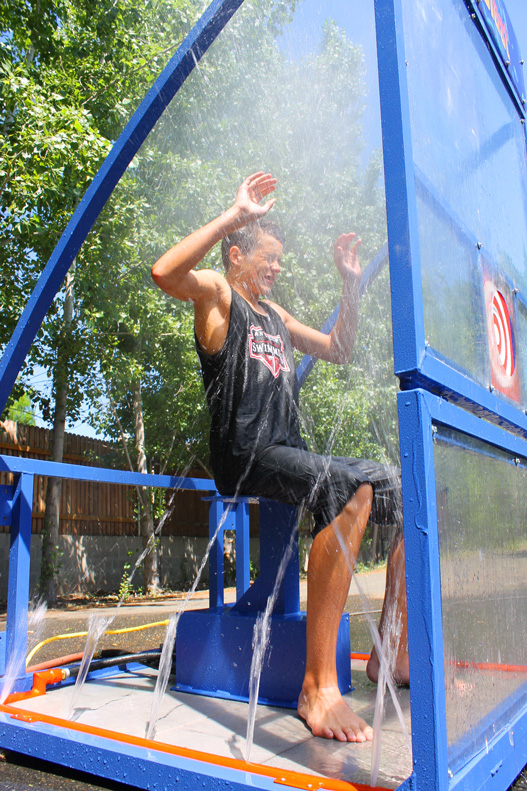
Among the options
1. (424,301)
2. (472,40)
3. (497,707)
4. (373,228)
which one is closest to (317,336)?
(373,228)

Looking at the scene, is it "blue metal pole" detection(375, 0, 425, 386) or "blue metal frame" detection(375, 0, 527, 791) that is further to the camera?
"blue metal pole" detection(375, 0, 425, 386)

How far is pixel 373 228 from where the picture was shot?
263 cm

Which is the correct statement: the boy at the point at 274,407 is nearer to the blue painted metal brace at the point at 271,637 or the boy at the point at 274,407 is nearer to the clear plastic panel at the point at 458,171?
the blue painted metal brace at the point at 271,637

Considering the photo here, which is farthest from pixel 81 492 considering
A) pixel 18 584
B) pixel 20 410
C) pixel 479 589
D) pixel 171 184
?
pixel 479 589

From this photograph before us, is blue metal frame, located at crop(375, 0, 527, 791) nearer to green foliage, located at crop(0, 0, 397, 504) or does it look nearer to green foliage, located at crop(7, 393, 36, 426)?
green foliage, located at crop(0, 0, 397, 504)

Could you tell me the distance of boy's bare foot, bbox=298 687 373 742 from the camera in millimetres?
1573

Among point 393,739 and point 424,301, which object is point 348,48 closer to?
point 424,301

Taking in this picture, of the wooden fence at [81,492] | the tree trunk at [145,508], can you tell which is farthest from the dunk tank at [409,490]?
the wooden fence at [81,492]

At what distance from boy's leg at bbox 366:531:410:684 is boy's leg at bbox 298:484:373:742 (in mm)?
450

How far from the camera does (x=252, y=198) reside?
6.31 feet

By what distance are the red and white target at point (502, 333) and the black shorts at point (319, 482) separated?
49 cm

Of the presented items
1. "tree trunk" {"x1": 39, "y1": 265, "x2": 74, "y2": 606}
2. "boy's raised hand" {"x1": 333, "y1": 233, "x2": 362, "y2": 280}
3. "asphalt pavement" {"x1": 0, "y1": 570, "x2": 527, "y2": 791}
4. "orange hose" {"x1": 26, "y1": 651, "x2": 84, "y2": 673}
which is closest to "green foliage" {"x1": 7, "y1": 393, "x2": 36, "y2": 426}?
"tree trunk" {"x1": 39, "y1": 265, "x2": 74, "y2": 606}

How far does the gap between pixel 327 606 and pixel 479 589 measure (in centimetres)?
49

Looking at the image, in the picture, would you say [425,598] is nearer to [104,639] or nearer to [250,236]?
[250,236]
